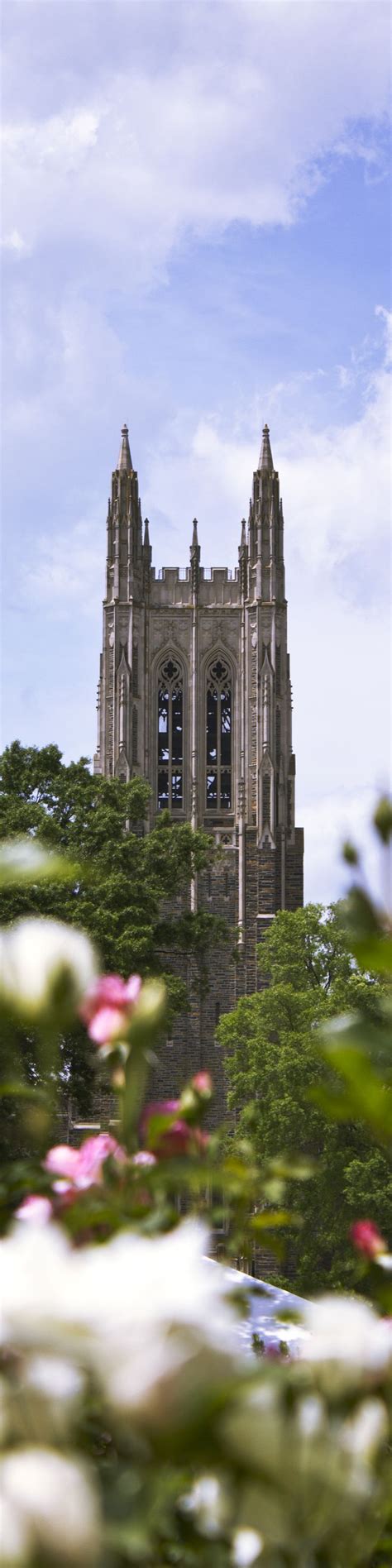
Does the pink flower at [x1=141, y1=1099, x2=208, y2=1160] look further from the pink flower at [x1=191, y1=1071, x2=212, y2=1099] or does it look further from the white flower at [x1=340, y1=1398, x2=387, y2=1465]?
the white flower at [x1=340, y1=1398, x2=387, y2=1465]

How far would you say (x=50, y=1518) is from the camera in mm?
742

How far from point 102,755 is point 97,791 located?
25.0m

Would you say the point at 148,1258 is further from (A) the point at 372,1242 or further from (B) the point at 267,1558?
(A) the point at 372,1242

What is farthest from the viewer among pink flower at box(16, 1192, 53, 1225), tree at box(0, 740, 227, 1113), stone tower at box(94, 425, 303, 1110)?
stone tower at box(94, 425, 303, 1110)

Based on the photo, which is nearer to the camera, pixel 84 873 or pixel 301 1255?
pixel 84 873

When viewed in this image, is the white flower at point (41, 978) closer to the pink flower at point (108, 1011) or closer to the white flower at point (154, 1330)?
the pink flower at point (108, 1011)

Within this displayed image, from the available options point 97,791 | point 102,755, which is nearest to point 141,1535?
point 97,791

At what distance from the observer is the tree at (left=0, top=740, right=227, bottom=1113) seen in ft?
79.7

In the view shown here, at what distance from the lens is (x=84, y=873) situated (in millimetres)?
1558

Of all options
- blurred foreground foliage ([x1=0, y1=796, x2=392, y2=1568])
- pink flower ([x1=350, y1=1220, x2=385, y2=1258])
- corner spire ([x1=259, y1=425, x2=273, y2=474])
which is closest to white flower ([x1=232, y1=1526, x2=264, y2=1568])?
blurred foreground foliage ([x1=0, y1=796, x2=392, y2=1568])

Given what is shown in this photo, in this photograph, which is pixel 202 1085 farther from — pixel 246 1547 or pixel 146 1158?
pixel 246 1547

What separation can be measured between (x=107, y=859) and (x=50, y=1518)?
75.2 feet

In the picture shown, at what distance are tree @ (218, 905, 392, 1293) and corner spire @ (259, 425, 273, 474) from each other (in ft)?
82.4

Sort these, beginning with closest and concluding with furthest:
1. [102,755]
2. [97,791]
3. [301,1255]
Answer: [97,791] → [301,1255] → [102,755]
